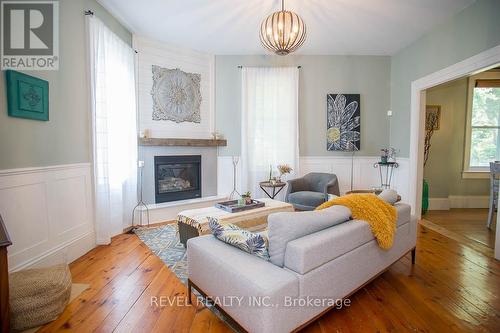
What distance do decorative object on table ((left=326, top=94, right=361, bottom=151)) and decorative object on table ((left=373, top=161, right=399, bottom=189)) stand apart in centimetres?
54

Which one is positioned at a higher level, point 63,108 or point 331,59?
point 331,59

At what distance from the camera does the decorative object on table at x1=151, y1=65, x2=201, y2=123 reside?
4324 mm

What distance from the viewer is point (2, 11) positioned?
2135mm

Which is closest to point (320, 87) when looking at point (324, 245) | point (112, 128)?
point (112, 128)

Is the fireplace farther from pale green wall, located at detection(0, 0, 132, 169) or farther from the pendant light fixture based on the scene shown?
the pendant light fixture

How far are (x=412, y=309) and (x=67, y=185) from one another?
3.39 m

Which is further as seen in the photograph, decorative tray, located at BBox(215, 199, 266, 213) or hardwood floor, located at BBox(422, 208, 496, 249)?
hardwood floor, located at BBox(422, 208, 496, 249)

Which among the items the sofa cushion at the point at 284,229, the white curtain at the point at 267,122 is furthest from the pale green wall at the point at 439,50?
the sofa cushion at the point at 284,229

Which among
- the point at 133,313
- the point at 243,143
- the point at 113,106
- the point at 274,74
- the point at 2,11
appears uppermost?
the point at 274,74

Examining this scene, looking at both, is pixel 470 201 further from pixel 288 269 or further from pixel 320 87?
pixel 288 269

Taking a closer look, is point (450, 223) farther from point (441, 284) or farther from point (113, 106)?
point (113, 106)

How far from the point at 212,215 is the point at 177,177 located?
1938 millimetres

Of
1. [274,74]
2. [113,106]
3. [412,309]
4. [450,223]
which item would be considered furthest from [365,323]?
[274,74]

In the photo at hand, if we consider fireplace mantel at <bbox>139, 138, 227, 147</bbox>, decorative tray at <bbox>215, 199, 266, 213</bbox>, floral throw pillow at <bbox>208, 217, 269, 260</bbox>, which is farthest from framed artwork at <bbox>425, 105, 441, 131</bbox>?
floral throw pillow at <bbox>208, 217, 269, 260</bbox>
